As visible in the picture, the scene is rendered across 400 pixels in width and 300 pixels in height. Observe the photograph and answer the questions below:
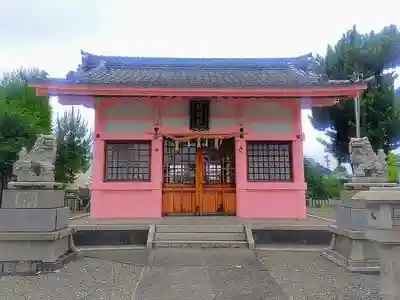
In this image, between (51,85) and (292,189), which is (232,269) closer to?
(292,189)

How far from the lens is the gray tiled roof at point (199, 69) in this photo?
1219 centimetres

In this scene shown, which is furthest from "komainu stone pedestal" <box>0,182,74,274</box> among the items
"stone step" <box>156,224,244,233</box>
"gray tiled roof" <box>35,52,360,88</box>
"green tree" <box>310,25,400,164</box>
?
"green tree" <box>310,25,400,164</box>

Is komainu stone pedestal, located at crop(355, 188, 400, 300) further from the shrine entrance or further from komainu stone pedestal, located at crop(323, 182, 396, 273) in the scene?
the shrine entrance

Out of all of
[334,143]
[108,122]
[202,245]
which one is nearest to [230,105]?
[108,122]

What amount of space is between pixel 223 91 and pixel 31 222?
6536 millimetres

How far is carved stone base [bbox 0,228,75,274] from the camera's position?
574 centimetres

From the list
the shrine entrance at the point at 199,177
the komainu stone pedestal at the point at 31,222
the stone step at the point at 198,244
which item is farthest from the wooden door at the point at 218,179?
the komainu stone pedestal at the point at 31,222

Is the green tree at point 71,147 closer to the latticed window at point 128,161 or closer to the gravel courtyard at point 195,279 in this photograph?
the latticed window at point 128,161

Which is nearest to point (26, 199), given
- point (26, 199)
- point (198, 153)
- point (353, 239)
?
point (26, 199)

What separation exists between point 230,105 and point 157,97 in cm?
247

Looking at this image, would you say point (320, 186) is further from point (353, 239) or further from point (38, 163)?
point (38, 163)

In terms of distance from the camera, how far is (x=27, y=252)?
19.1 feet

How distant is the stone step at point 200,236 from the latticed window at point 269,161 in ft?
11.1

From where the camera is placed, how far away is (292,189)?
1103cm
